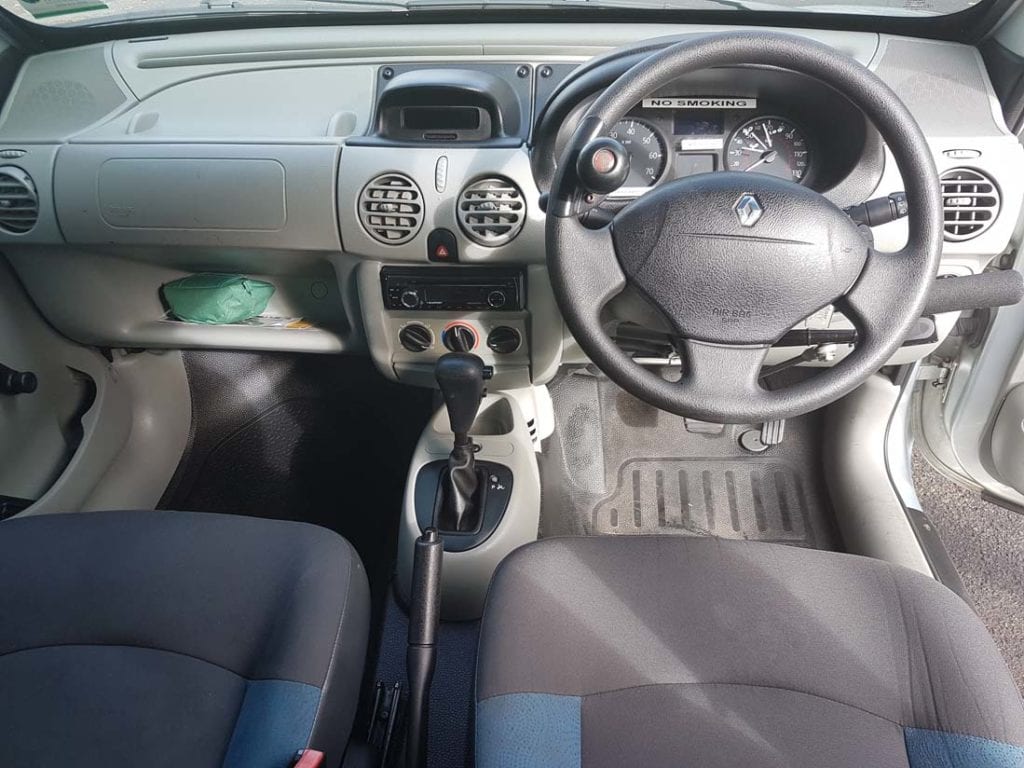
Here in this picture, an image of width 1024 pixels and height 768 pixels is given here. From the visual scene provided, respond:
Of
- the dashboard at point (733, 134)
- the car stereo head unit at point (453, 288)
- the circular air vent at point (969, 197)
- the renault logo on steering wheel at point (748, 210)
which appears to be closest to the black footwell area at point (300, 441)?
the car stereo head unit at point (453, 288)

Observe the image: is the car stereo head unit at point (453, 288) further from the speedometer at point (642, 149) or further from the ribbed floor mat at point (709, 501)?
the ribbed floor mat at point (709, 501)

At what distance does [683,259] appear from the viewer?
0.85 meters

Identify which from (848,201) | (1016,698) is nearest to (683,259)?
(848,201)

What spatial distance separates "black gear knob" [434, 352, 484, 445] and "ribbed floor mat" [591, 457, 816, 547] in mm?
637

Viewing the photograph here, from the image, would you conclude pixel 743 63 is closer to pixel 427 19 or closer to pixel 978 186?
pixel 978 186

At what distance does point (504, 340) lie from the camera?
4.25 feet

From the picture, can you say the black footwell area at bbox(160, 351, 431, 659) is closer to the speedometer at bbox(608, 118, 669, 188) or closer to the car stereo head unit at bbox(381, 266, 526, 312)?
the car stereo head unit at bbox(381, 266, 526, 312)

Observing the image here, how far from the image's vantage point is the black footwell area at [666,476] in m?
1.64

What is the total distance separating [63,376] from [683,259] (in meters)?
1.45

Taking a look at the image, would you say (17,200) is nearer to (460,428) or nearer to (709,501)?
(460,428)

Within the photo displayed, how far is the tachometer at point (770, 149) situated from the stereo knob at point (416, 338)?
606 mm

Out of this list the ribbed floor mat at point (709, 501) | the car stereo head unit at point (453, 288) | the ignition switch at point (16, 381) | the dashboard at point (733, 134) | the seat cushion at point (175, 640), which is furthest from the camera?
the ribbed floor mat at point (709, 501)

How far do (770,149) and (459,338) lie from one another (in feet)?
2.04

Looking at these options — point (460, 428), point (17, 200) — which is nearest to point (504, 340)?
point (460, 428)
